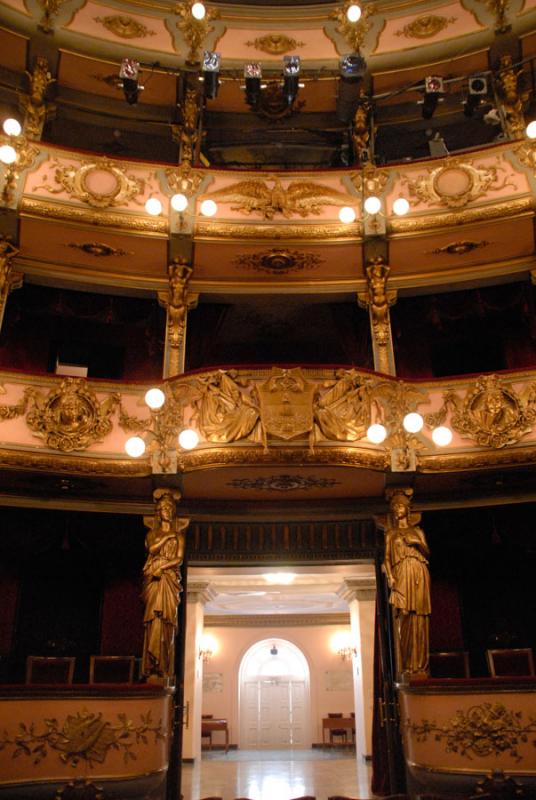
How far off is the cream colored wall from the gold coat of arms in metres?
12.3

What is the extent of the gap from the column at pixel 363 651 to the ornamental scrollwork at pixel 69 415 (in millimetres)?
6282

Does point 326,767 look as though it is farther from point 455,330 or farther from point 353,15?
point 353,15

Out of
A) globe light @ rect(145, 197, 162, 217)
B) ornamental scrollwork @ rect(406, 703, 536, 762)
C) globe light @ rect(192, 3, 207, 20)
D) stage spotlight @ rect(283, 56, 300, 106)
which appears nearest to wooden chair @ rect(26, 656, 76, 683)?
ornamental scrollwork @ rect(406, 703, 536, 762)

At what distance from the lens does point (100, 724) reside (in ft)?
22.8

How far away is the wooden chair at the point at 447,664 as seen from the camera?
9133mm

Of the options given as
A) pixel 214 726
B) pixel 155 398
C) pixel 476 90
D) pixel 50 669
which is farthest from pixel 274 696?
pixel 476 90

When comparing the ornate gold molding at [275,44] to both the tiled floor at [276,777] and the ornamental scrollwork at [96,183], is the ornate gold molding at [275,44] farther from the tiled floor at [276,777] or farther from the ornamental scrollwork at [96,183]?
the tiled floor at [276,777]

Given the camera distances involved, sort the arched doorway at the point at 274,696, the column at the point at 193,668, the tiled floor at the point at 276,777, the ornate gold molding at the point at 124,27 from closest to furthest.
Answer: the tiled floor at the point at 276,777 → the ornate gold molding at the point at 124,27 → the column at the point at 193,668 → the arched doorway at the point at 274,696

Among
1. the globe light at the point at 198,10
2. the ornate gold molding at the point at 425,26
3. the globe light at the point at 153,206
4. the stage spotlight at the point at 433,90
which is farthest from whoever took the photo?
the ornate gold molding at the point at 425,26

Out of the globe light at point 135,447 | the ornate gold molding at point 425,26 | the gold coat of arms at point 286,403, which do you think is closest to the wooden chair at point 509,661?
the gold coat of arms at point 286,403

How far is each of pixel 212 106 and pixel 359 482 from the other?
25.1 feet

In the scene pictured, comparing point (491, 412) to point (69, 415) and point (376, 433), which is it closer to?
point (376, 433)

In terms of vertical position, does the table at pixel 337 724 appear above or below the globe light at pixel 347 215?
below

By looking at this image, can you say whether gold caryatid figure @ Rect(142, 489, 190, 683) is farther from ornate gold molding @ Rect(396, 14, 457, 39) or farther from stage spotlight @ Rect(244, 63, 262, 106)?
ornate gold molding @ Rect(396, 14, 457, 39)
